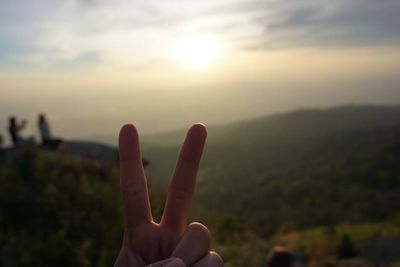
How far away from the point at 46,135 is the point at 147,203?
44.5 feet

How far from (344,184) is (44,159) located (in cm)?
4427

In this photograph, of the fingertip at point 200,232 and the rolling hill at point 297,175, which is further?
the rolling hill at point 297,175

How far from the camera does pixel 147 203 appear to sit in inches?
77.3

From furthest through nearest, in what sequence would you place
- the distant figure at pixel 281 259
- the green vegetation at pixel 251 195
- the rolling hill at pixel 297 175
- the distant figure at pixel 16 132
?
the rolling hill at pixel 297 175, the distant figure at pixel 16 132, the green vegetation at pixel 251 195, the distant figure at pixel 281 259

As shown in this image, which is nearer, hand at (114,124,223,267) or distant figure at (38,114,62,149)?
hand at (114,124,223,267)

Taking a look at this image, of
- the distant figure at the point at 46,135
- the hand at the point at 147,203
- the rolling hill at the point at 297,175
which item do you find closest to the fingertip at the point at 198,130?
the hand at the point at 147,203

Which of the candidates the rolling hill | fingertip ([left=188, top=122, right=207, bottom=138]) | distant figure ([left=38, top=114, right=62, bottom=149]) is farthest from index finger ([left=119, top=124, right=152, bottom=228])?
distant figure ([left=38, top=114, right=62, bottom=149])

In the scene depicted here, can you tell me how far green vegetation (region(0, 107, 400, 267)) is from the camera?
33.6ft

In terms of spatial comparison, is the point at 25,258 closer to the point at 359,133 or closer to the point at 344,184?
the point at 344,184

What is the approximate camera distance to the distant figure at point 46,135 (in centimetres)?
1438

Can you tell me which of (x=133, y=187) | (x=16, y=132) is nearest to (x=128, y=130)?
(x=133, y=187)

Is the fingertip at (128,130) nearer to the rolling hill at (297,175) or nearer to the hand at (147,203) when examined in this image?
the hand at (147,203)

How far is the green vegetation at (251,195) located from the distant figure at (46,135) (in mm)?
1372

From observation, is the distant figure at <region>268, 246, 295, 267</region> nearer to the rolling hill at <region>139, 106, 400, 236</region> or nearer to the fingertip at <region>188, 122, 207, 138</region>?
the fingertip at <region>188, 122, 207, 138</region>
